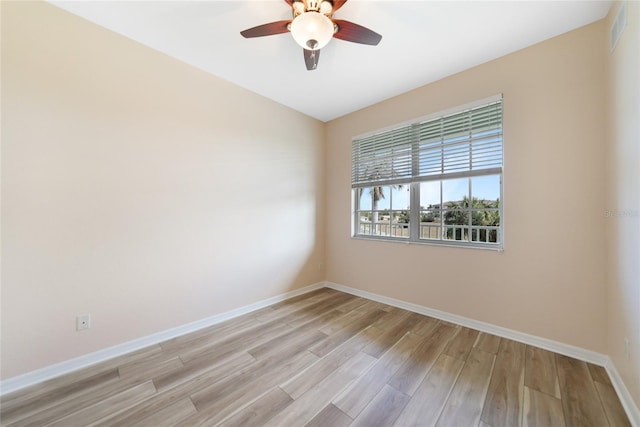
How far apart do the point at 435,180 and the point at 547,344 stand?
1.86 m

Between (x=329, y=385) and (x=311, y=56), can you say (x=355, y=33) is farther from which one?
(x=329, y=385)

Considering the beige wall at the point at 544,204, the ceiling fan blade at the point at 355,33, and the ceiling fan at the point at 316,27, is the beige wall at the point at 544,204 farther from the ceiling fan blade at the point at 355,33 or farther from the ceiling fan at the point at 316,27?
the ceiling fan at the point at 316,27

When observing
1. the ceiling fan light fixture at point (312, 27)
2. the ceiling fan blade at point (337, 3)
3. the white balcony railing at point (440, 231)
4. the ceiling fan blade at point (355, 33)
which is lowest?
the white balcony railing at point (440, 231)

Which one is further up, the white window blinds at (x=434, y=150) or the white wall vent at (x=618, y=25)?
the white wall vent at (x=618, y=25)

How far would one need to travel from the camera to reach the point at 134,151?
208cm

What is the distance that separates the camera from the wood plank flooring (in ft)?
4.50

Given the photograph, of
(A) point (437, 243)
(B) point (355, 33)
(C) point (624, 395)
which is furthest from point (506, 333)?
(B) point (355, 33)

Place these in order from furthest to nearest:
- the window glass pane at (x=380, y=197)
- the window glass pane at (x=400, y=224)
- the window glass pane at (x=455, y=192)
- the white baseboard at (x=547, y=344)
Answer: the window glass pane at (x=380, y=197) < the window glass pane at (x=400, y=224) < the window glass pane at (x=455, y=192) < the white baseboard at (x=547, y=344)

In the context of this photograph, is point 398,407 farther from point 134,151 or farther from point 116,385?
point 134,151

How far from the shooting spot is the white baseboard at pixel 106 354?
5.26 ft

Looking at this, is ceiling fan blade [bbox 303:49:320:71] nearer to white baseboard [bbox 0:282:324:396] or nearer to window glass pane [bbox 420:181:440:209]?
window glass pane [bbox 420:181:440:209]

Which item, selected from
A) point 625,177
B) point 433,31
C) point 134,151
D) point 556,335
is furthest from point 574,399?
point 134,151

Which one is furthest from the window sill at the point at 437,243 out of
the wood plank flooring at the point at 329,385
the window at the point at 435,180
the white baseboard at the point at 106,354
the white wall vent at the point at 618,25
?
the white baseboard at the point at 106,354

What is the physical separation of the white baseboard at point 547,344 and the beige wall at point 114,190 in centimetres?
196
